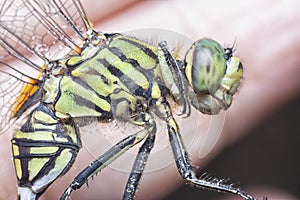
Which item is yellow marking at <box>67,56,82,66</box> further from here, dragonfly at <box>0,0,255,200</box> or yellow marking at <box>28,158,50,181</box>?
yellow marking at <box>28,158,50,181</box>

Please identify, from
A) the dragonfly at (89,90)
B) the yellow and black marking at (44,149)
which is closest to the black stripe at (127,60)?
the dragonfly at (89,90)

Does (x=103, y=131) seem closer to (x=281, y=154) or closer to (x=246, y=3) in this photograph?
(x=246, y=3)

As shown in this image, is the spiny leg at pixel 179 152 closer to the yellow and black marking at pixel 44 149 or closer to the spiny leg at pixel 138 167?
the spiny leg at pixel 138 167

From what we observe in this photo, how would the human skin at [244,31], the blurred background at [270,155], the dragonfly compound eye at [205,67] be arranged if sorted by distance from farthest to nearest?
the blurred background at [270,155] < the human skin at [244,31] < the dragonfly compound eye at [205,67]

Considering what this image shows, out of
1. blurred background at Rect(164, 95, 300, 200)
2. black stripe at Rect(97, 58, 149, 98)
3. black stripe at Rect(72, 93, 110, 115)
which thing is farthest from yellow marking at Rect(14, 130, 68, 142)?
blurred background at Rect(164, 95, 300, 200)

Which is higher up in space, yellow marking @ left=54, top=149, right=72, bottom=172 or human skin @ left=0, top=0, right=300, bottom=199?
human skin @ left=0, top=0, right=300, bottom=199

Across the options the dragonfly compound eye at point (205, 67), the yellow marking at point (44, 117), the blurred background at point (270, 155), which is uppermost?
the blurred background at point (270, 155)

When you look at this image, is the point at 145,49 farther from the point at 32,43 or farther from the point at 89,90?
the point at 32,43
